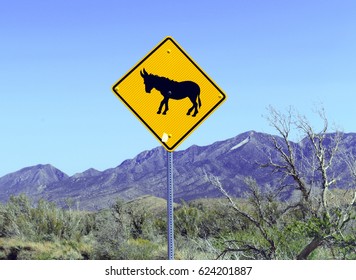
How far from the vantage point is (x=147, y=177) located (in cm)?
12131

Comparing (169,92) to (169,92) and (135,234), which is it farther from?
(135,234)

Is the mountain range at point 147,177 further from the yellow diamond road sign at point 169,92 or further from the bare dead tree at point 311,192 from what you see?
the yellow diamond road sign at point 169,92

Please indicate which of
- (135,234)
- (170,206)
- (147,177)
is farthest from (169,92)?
(147,177)

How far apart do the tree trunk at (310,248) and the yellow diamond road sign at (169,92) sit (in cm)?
531

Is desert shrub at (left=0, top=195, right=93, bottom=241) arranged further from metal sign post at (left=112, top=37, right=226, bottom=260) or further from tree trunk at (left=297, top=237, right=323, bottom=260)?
metal sign post at (left=112, top=37, right=226, bottom=260)

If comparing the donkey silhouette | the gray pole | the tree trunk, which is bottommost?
the tree trunk

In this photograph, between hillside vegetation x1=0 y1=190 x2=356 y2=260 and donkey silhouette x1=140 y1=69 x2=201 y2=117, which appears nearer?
donkey silhouette x1=140 y1=69 x2=201 y2=117

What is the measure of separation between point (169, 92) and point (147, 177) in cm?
11497


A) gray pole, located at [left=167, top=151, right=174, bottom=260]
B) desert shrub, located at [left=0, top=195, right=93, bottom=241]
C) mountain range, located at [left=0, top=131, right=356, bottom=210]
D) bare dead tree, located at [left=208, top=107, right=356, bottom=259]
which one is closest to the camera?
gray pole, located at [left=167, top=151, right=174, bottom=260]

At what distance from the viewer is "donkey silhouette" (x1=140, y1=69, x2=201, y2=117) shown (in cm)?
675

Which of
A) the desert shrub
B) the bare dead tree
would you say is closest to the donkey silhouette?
the bare dead tree
